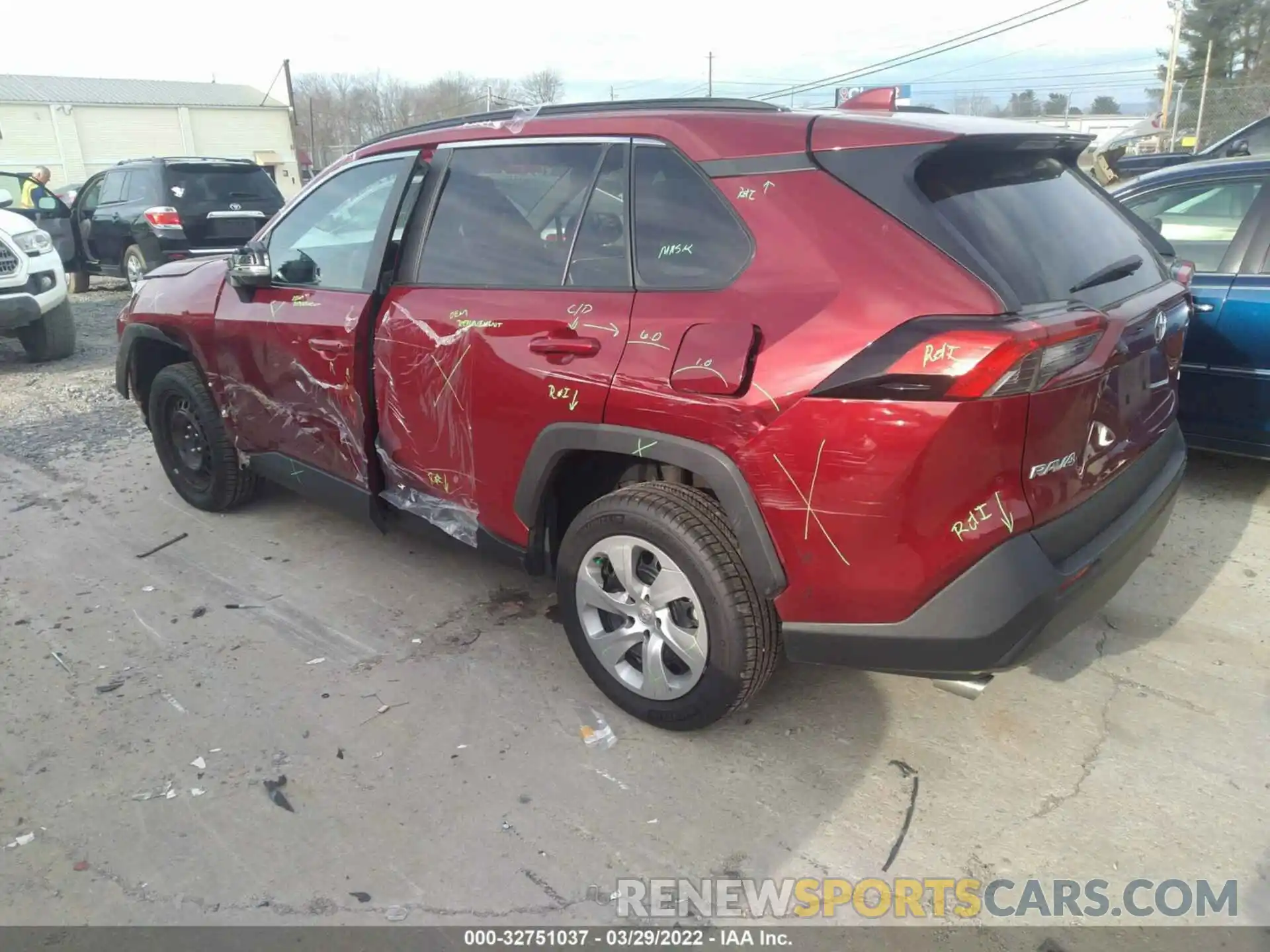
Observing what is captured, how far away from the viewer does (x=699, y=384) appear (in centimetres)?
245

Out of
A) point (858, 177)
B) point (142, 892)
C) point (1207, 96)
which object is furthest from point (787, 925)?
point (1207, 96)

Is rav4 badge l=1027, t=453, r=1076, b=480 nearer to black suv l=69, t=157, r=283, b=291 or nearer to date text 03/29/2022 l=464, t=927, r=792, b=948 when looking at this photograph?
date text 03/29/2022 l=464, t=927, r=792, b=948

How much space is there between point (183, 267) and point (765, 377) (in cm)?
372

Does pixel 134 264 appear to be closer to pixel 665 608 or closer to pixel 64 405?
pixel 64 405

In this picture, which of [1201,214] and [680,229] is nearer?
[680,229]

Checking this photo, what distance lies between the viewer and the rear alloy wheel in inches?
454

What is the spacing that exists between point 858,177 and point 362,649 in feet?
8.17

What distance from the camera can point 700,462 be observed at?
250cm

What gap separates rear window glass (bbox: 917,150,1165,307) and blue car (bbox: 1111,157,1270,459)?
1693 mm

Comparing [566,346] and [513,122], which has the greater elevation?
[513,122]

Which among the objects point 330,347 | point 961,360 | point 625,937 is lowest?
point 625,937

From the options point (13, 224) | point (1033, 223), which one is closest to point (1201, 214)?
point (1033, 223)

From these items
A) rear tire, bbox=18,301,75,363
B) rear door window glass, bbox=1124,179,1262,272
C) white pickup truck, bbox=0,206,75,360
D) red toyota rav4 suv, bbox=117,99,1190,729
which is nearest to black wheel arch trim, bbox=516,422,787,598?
red toyota rav4 suv, bbox=117,99,1190,729

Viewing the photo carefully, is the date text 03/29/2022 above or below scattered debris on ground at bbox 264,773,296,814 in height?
below
